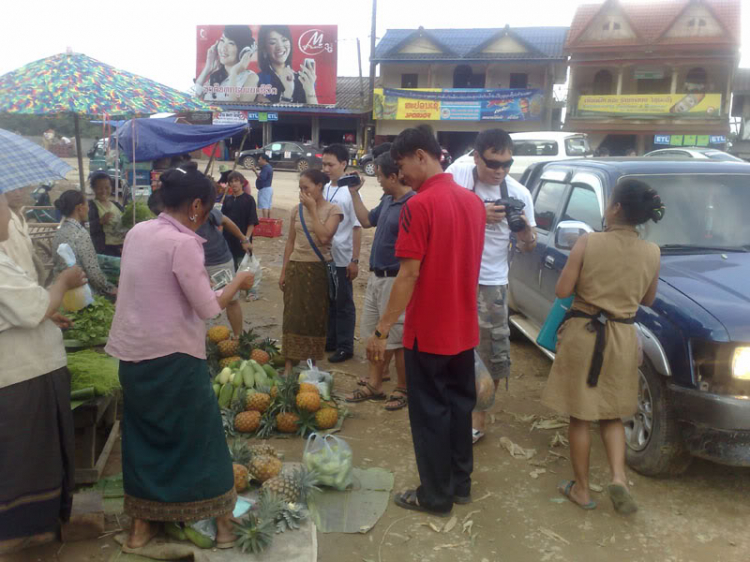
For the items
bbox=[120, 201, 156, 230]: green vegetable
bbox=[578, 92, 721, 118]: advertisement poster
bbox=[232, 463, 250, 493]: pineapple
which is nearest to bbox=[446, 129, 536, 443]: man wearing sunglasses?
bbox=[232, 463, 250, 493]: pineapple

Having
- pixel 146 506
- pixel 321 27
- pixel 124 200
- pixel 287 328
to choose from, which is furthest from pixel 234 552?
pixel 321 27

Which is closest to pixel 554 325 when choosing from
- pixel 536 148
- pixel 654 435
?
pixel 654 435

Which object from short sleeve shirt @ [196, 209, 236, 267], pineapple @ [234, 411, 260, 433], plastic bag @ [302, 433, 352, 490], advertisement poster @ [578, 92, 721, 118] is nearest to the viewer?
plastic bag @ [302, 433, 352, 490]

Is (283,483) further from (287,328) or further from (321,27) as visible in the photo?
(321,27)

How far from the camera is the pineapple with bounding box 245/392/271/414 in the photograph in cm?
491

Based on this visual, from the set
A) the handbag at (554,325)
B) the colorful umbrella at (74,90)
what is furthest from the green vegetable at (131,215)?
the handbag at (554,325)

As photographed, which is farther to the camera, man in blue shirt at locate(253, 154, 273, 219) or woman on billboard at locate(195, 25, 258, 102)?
woman on billboard at locate(195, 25, 258, 102)

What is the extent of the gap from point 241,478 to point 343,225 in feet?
9.66

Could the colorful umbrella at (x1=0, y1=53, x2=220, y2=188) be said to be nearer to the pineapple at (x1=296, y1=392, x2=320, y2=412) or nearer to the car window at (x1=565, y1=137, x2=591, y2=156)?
the pineapple at (x1=296, y1=392, x2=320, y2=412)

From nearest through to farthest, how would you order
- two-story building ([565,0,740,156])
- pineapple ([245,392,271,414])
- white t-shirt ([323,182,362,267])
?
1. pineapple ([245,392,271,414])
2. white t-shirt ([323,182,362,267])
3. two-story building ([565,0,740,156])

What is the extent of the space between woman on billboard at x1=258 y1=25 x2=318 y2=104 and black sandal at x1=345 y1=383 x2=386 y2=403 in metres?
31.5

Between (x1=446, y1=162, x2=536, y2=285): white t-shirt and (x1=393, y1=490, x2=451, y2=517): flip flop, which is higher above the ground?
(x1=446, y1=162, x2=536, y2=285): white t-shirt

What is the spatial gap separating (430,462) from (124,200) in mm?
9050

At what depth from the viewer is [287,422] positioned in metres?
4.83
